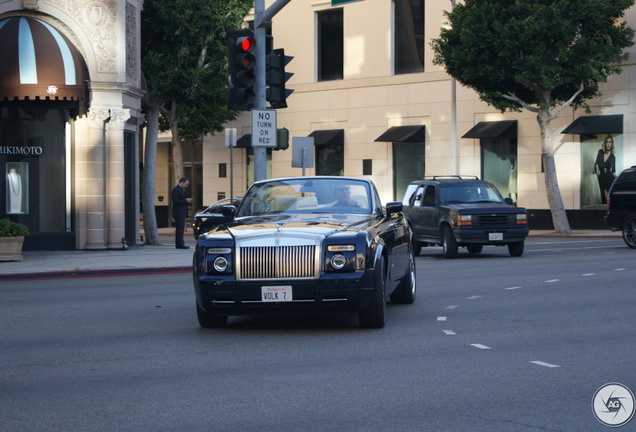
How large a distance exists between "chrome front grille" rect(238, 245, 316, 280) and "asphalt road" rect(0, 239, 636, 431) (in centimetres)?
64

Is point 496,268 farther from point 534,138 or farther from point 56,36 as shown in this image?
point 534,138

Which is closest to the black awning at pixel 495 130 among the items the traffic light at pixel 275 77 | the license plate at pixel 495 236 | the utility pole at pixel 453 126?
the utility pole at pixel 453 126

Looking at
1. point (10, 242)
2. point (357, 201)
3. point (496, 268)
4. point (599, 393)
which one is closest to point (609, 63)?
point (496, 268)

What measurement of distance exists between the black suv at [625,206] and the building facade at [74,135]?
39.3 feet

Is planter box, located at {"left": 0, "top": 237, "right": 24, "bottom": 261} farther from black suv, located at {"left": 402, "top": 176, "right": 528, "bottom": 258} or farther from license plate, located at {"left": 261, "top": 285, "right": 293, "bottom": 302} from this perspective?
license plate, located at {"left": 261, "top": 285, "right": 293, "bottom": 302}

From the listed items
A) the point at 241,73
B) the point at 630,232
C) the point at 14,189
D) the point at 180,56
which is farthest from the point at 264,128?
the point at 630,232

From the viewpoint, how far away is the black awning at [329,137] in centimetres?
4519

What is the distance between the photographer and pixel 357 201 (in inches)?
491

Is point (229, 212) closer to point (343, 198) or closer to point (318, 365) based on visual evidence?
point (343, 198)

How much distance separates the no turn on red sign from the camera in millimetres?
21266

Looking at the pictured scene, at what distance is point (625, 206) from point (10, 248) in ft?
46.7

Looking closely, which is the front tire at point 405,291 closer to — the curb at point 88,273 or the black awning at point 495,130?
the curb at point 88,273

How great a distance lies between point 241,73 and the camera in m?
19.7

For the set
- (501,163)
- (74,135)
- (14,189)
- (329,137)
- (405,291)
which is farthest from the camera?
(329,137)
